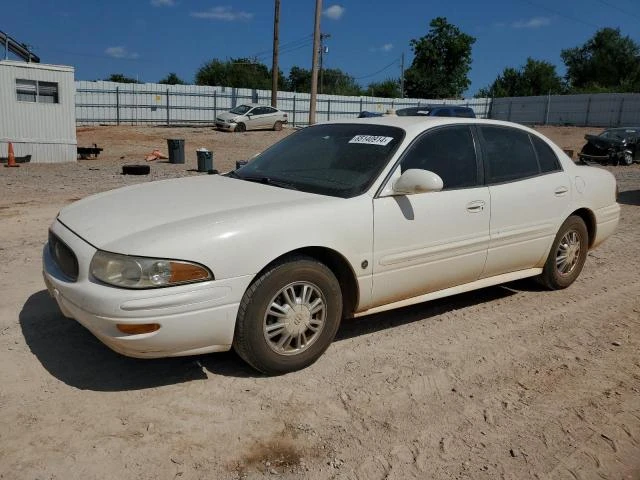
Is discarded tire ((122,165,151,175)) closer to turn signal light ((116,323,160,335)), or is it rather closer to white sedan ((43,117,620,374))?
white sedan ((43,117,620,374))

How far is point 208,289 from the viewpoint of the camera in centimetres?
305

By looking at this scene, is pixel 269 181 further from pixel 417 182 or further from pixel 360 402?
pixel 360 402

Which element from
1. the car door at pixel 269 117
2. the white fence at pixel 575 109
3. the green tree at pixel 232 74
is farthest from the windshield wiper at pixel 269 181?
the green tree at pixel 232 74

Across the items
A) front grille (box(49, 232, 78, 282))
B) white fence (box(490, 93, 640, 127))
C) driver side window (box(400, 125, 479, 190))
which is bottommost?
front grille (box(49, 232, 78, 282))

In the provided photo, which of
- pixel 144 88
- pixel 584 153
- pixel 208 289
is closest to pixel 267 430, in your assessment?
pixel 208 289

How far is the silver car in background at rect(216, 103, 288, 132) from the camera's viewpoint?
29.0 m

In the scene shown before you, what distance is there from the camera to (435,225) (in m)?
3.99

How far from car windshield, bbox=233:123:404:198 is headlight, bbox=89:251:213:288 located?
3.73 feet

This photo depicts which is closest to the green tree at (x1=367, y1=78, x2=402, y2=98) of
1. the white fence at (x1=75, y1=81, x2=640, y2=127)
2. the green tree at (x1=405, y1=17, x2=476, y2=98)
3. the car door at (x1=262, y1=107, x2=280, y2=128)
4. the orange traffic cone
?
the green tree at (x1=405, y1=17, x2=476, y2=98)

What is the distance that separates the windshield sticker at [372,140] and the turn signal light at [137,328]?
6.59ft

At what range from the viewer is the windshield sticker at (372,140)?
13.4ft

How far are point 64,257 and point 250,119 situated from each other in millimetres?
26874

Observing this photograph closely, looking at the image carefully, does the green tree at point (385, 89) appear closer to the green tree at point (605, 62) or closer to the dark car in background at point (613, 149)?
the green tree at point (605, 62)

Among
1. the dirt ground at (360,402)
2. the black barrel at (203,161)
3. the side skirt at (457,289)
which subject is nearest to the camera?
the dirt ground at (360,402)
